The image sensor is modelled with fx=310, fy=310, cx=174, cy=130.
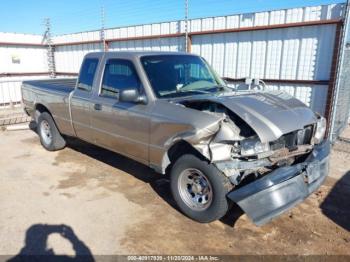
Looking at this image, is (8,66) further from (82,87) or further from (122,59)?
(122,59)

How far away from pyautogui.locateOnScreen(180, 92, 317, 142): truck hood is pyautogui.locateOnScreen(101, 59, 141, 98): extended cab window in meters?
1.27

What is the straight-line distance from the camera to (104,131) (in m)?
5.05

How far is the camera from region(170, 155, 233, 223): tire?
139 inches

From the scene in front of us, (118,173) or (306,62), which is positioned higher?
(306,62)

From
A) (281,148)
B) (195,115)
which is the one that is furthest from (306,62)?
(195,115)

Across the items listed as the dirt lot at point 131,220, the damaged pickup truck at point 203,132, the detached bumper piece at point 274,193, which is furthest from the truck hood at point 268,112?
the dirt lot at point 131,220

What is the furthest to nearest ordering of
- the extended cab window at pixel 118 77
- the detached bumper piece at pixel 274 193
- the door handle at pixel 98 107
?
1. the door handle at pixel 98 107
2. the extended cab window at pixel 118 77
3. the detached bumper piece at pixel 274 193

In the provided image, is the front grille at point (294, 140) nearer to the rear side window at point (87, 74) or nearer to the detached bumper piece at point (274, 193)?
the detached bumper piece at point (274, 193)

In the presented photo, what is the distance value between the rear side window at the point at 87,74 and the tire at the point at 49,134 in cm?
153

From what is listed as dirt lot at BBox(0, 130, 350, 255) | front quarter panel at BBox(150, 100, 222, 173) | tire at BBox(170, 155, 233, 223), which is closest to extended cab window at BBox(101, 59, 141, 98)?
front quarter panel at BBox(150, 100, 222, 173)

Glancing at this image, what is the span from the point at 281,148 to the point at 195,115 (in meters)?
1.13

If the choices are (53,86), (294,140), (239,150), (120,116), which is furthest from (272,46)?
(53,86)

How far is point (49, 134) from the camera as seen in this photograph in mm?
6938

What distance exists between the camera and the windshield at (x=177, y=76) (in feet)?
14.4
